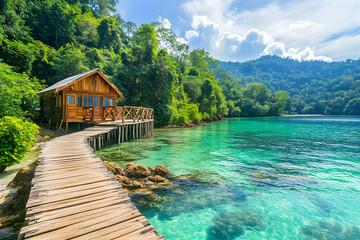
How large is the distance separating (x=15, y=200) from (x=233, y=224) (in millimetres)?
6630

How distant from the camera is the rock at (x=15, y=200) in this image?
15.6ft

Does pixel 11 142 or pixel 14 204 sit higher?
pixel 11 142

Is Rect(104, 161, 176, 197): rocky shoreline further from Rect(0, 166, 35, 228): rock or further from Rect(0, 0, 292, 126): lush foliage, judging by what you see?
Rect(0, 0, 292, 126): lush foliage

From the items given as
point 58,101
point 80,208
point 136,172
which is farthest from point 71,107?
point 80,208

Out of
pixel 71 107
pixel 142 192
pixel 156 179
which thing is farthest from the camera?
pixel 71 107

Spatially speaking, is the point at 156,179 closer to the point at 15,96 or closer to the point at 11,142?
the point at 11,142

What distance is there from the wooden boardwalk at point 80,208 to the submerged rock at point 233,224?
9.57 ft

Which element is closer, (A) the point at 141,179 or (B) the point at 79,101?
(A) the point at 141,179

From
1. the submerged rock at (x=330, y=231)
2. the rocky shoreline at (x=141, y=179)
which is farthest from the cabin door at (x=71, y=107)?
the submerged rock at (x=330, y=231)

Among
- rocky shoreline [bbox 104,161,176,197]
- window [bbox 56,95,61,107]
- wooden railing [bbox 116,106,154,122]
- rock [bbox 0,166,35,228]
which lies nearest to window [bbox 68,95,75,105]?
window [bbox 56,95,61,107]

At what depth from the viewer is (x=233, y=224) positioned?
570cm

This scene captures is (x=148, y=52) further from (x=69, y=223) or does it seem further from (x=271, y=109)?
(x=271, y=109)

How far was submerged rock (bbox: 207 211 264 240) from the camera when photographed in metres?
5.30

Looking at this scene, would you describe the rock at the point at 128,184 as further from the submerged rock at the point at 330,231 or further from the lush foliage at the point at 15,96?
the lush foliage at the point at 15,96
